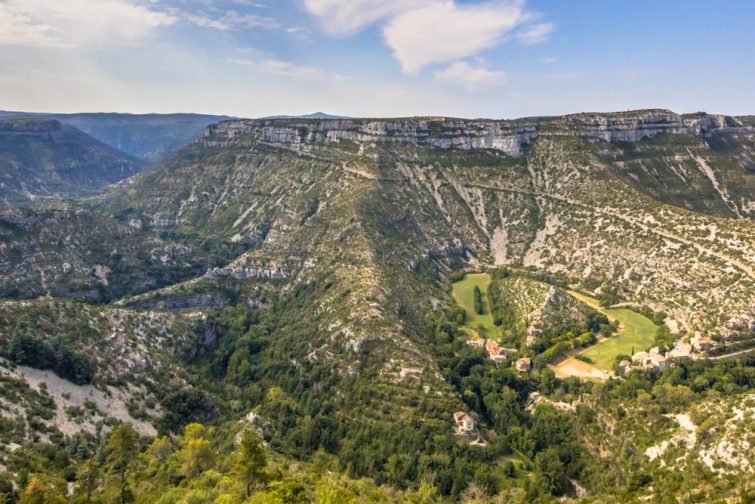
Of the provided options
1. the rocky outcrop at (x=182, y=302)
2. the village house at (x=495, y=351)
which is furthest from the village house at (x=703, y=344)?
the rocky outcrop at (x=182, y=302)

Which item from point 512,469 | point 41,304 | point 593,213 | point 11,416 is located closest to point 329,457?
point 512,469

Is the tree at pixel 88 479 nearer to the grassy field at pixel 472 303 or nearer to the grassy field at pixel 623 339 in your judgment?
the grassy field at pixel 472 303

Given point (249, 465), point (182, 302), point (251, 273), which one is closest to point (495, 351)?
point (249, 465)

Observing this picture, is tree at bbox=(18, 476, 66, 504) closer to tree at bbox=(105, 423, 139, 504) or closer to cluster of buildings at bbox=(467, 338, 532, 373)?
tree at bbox=(105, 423, 139, 504)

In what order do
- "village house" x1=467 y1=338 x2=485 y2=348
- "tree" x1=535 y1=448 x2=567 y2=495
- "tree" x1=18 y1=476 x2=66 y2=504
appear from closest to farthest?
"tree" x1=18 y1=476 x2=66 y2=504 < "tree" x1=535 y1=448 x2=567 y2=495 < "village house" x1=467 y1=338 x2=485 y2=348

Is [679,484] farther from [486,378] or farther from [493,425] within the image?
[486,378]

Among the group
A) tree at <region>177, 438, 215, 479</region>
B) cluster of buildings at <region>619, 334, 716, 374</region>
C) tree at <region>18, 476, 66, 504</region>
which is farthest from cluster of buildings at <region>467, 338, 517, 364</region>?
tree at <region>18, 476, 66, 504</region>

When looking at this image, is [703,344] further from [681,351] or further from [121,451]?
[121,451]
